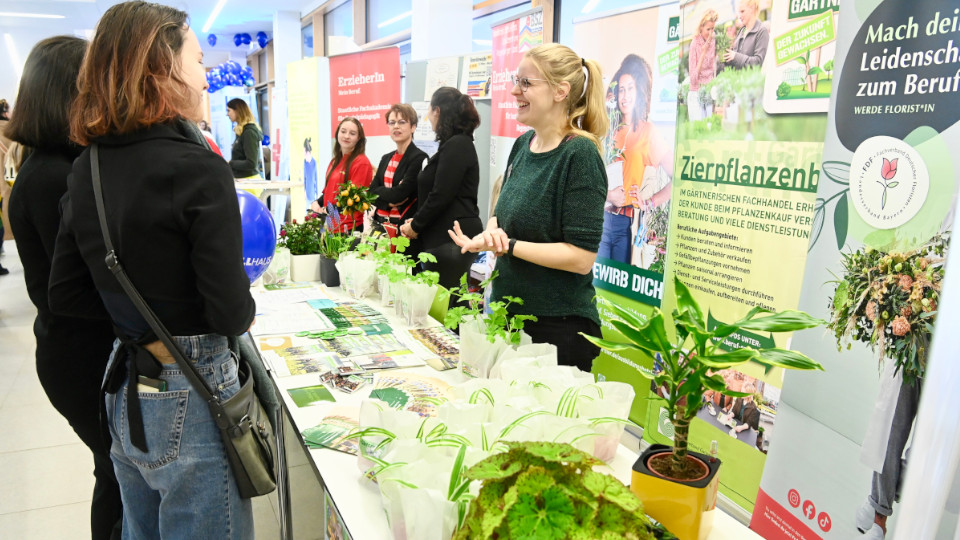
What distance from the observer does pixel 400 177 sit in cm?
424

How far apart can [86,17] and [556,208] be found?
35.3ft

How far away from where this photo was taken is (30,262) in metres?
1.71

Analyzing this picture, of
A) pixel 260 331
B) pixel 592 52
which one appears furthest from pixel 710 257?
pixel 260 331

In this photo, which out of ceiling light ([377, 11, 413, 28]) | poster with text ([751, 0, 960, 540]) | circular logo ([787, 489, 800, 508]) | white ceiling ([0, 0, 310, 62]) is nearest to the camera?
poster with text ([751, 0, 960, 540])

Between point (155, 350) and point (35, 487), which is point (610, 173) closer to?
point (155, 350)

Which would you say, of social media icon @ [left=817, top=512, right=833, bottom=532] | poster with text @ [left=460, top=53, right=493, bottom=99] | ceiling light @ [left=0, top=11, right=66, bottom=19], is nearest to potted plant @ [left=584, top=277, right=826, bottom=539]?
social media icon @ [left=817, top=512, right=833, bottom=532]

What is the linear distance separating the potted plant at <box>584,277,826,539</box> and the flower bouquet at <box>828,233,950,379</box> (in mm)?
1037

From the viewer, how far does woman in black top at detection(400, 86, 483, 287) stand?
365 centimetres

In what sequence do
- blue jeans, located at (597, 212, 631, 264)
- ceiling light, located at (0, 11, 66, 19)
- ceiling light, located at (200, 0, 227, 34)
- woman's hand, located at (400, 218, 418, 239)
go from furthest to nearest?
ceiling light, located at (200, 0, 227, 34) < ceiling light, located at (0, 11, 66, 19) < woman's hand, located at (400, 218, 418, 239) < blue jeans, located at (597, 212, 631, 264)

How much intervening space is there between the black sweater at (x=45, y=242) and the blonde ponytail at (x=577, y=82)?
131 cm

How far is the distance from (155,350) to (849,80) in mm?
2072

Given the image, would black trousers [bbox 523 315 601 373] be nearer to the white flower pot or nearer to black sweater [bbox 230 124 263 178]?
the white flower pot

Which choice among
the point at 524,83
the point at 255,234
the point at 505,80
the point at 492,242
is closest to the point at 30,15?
the point at 505,80

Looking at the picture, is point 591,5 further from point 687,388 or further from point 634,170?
point 687,388
